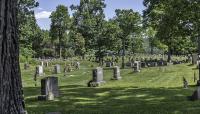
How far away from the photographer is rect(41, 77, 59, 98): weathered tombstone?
73.5 feet

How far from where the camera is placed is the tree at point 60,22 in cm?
10394

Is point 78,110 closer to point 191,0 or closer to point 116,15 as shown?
point 191,0

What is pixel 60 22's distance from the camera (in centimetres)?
10625

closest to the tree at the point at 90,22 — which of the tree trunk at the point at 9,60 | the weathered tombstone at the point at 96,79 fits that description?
the weathered tombstone at the point at 96,79

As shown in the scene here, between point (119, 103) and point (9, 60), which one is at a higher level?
point (9, 60)

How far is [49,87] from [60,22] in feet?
277

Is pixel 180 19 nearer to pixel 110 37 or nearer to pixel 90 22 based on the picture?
pixel 110 37

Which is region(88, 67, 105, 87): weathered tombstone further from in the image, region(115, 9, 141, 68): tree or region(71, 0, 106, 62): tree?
region(115, 9, 141, 68): tree

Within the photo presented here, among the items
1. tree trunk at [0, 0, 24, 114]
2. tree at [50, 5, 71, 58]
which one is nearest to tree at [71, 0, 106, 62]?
tree at [50, 5, 71, 58]

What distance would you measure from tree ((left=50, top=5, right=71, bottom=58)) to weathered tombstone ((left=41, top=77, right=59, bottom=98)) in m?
81.3

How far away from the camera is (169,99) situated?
21.8 meters

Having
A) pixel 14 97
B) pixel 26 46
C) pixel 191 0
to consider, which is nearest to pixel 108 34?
pixel 26 46

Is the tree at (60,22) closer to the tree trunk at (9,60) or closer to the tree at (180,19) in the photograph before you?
the tree at (180,19)

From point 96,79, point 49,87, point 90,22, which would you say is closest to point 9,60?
point 49,87
